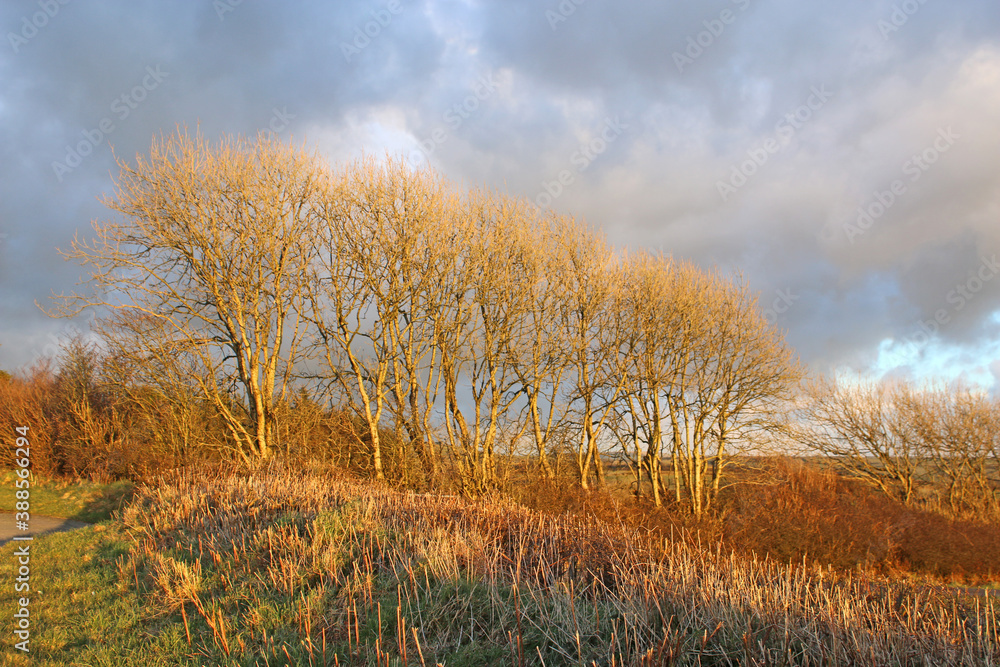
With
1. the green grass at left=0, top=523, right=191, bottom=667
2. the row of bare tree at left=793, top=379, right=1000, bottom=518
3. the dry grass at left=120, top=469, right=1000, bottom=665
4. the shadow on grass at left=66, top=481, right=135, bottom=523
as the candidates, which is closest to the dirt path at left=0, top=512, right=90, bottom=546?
the shadow on grass at left=66, top=481, right=135, bottom=523

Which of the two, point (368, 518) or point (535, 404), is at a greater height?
point (535, 404)

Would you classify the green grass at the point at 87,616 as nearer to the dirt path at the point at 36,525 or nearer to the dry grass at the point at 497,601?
the dry grass at the point at 497,601

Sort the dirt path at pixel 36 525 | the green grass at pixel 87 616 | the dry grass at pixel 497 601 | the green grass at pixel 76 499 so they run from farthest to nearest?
1. the green grass at pixel 76 499
2. the dirt path at pixel 36 525
3. the green grass at pixel 87 616
4. the dry grass at pixel 497 601

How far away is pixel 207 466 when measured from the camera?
14523 mm

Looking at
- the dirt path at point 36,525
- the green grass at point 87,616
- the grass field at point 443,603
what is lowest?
the dirt path at point 36,525

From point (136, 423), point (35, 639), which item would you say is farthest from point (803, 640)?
point (136, 423)

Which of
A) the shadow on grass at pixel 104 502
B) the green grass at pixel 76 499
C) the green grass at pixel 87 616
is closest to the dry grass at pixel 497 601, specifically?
the green grass at pixel 87 616

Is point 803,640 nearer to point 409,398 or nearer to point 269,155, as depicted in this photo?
point 409,398

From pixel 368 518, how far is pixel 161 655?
310 cm

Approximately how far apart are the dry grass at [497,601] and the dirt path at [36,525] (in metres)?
5.78

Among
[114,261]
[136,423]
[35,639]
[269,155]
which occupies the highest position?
[269,155]

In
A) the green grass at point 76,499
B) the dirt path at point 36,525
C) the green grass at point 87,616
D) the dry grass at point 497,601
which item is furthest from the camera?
the green grass at point 76,499

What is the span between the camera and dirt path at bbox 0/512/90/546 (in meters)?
11.9

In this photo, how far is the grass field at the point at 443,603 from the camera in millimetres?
4133
